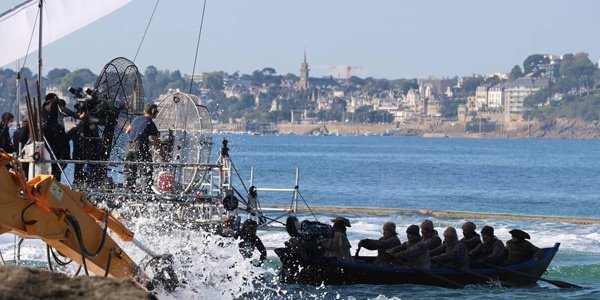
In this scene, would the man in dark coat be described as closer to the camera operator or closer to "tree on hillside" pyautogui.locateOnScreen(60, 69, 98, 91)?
the camera operator

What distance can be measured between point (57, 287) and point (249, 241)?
11.2 m

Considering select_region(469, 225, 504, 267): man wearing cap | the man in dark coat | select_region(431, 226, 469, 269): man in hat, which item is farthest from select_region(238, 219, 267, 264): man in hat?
select_region(469, 225, 504, 267): man wearing cap

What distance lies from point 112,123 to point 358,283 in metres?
4.97

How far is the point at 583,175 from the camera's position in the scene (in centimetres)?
9994

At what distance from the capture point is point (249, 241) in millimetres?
19141

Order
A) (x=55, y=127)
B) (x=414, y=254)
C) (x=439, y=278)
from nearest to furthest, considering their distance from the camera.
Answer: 1. (x=55, y=127)
2. (x=414, y=254)
3. (x=439, y=278)

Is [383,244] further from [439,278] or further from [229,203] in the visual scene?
[229,203]

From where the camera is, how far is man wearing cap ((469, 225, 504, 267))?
75.3ft

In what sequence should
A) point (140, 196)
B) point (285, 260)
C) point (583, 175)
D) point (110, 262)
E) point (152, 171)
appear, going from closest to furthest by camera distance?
point (110, 262) < point (140, 196) < point (152, 171) < point (285, 260) < point (583, 175)

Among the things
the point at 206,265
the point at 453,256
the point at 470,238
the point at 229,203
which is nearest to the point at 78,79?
the point at 470,238

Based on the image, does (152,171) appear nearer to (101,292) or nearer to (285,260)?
(285,260)

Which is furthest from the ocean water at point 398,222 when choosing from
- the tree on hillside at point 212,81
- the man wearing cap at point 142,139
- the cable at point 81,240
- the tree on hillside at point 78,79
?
the tree on hillside at point 212,81

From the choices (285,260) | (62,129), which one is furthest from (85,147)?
(285,260)

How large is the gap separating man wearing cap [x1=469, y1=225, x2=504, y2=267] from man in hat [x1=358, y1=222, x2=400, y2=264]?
1.45m
